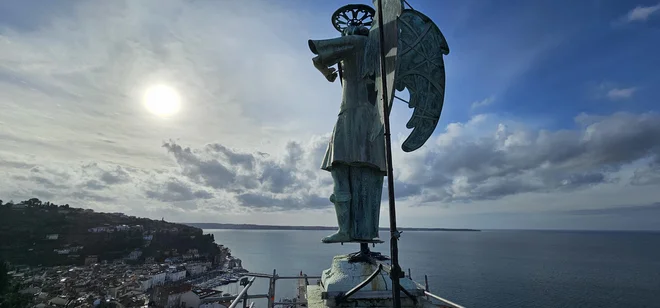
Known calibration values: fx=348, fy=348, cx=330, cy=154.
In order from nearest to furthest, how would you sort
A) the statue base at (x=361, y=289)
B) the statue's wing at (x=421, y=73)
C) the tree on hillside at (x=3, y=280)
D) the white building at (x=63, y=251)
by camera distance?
1. the statue base at (x=361, y=289)
2. the statue's wing at (x=421, y=73)
3. the tree on hillside at (x=3, y=280)
4. the white building at (x=63, y=251)

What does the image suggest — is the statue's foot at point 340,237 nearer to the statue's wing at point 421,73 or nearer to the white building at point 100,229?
the statue's wing at point 421,73

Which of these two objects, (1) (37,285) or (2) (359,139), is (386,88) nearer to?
(2) (359,139)

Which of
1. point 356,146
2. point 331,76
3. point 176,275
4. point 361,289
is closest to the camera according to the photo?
point 361,289

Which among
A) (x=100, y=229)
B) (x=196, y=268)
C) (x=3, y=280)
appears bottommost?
(x=196, y=268)

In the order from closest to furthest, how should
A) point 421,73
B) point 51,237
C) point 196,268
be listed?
point 421,73 < point 196,268 < point 51,237

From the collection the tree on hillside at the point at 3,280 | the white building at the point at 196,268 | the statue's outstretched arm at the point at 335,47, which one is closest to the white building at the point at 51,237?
the white building at the point at 196,268

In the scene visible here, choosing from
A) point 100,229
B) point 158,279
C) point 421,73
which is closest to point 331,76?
point 421,73

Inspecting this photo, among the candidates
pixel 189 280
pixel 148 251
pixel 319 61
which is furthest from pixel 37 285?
pixel 319 61

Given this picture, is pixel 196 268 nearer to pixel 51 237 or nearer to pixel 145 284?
pixel 145 284
